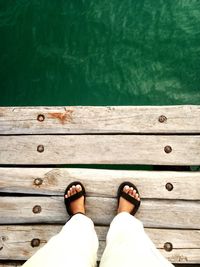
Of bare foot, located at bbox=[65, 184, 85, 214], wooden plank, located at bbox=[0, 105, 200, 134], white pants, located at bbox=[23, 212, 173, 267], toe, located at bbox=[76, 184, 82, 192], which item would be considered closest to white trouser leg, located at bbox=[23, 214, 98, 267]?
white pants, located at bbox=[23, 212, 173, 267]

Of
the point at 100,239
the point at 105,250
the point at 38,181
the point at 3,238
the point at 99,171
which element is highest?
the point at 105,250

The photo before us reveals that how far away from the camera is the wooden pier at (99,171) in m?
2.29

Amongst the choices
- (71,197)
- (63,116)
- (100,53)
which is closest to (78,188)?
(71,197)

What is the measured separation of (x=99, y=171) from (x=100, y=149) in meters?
0.15

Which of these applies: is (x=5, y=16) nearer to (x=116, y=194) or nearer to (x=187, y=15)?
(x=187, y=15)

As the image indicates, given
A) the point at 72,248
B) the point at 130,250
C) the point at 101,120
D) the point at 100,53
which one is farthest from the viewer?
the point at 100,53

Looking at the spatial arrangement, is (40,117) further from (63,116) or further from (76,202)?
(76,202)

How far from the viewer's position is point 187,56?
3545 millimetres

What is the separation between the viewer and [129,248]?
5.13 feet

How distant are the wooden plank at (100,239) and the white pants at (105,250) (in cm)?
33

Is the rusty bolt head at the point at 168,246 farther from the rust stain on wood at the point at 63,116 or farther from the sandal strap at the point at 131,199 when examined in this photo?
the rust stain on wood at the point at 63,116

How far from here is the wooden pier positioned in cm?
229

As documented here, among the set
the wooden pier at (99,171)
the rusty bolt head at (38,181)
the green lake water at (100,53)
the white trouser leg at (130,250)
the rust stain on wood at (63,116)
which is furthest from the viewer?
the green lake water at (100,53)

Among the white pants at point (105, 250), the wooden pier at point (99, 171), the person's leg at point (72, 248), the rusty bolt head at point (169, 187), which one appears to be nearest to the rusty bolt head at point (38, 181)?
the wooden pier at point (99, 171)
